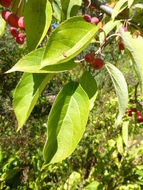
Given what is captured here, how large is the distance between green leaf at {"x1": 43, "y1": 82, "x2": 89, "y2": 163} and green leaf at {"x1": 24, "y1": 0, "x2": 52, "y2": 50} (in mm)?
107

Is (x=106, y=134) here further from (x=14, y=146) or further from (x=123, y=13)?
(x=123, y=13)

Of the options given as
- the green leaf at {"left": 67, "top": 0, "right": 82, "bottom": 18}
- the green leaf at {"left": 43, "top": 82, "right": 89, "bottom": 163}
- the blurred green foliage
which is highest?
the green leaf at {"left": 67, "top": 0, "right": 82, "bottom": 18}

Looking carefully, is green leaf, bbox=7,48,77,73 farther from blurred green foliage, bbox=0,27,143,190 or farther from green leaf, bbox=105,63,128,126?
blurred green foliage, bbox=0,27,143,190

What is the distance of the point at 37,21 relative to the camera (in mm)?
438

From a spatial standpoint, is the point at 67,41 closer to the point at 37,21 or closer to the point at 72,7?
the point at 37,21

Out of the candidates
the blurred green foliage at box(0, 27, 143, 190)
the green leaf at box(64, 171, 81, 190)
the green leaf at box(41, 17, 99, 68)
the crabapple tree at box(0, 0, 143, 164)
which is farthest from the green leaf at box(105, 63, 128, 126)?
the green leaf at box(64, 171, 81, 190)

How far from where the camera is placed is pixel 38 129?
3.69m

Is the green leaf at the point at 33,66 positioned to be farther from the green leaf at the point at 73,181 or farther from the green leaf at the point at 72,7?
the green leaf at the point at 73,181

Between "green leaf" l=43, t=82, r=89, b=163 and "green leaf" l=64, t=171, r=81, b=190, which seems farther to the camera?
"green leaf" l=64, t=171, r=81, b=190

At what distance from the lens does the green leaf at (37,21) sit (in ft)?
1.43

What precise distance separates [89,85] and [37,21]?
165 millimetres

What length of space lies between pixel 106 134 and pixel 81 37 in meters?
2.79

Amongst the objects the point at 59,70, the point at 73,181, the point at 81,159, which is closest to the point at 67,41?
the point at 59,70

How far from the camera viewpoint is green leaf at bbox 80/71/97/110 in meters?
0.52
